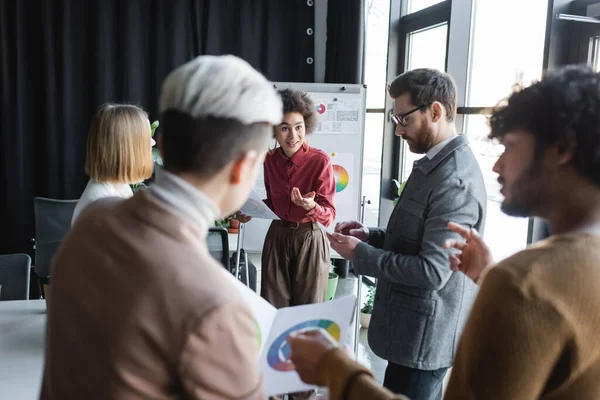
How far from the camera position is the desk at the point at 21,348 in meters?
1.43

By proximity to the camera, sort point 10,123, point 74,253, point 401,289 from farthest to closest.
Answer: point 10,123 → point 401,289 → point 74,253

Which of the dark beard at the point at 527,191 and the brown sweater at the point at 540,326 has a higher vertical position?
the dark beard at the point at 527,191

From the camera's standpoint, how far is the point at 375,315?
170cm

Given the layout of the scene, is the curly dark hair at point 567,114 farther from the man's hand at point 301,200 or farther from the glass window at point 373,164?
the glass window at point 373,164

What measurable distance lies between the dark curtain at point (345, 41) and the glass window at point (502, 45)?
1.15m

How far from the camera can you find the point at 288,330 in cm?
117

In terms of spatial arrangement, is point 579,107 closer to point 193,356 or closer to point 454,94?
point 193,356

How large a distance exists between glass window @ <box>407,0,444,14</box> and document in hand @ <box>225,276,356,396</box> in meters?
3.00

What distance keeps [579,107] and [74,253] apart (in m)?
0.82

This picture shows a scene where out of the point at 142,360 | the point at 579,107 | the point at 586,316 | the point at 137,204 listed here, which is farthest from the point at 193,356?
the point at 579,107

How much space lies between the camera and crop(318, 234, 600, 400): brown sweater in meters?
0.72

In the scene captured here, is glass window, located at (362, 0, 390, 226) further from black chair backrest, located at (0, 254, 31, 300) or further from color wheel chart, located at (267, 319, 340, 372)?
color wheel chart, located at (267, 319, 340, 372)

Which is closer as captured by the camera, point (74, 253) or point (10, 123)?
point (74, 253)

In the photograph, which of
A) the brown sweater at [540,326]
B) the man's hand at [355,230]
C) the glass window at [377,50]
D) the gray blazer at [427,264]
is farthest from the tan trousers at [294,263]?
the glass window at [377,50]
